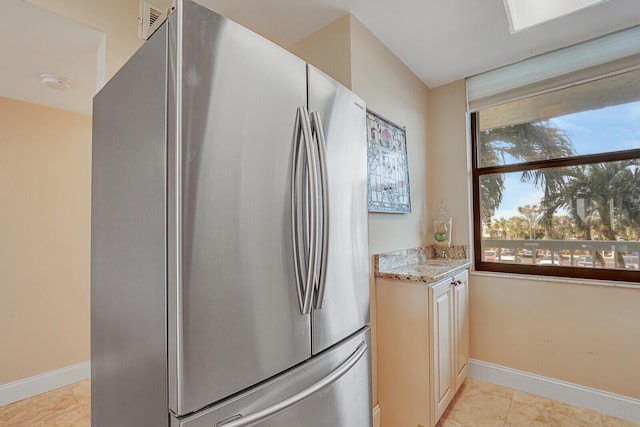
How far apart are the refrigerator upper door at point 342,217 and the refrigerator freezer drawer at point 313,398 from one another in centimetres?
7

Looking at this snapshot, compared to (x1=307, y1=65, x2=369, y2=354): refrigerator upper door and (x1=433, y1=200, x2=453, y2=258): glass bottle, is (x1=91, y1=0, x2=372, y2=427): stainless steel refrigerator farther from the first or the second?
(x1=433, y1=200, x2=453, y2=258): glass bottle

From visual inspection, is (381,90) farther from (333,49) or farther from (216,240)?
(216,240)

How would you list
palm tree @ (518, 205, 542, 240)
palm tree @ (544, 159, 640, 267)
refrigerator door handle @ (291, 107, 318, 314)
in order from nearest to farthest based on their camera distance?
refrigerator door handle @ (291, 107, 318, 314)
palm tree @ (544, 159, 640, 267)
palm tree @ (518, 205, 542, 240)

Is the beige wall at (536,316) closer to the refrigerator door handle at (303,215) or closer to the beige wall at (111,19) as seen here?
the refrigerator door handle at (303,215)

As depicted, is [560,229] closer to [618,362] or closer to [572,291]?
[572,291]

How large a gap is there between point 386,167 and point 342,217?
3.45ft

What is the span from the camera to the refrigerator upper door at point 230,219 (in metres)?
0.69

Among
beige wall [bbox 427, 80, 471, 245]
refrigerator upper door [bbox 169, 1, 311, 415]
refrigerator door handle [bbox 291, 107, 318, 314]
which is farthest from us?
beige wall [bbox 427, 80, 471, 245]

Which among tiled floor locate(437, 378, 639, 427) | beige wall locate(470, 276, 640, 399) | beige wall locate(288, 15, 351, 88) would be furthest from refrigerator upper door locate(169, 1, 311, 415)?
beige wall locate(470, 276, 640, 399)

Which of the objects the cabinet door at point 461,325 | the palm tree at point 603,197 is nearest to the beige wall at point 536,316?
the cabinet door at point 461,325

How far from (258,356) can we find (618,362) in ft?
8.55

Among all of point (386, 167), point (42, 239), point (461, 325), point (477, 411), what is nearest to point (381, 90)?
point (386, 167)

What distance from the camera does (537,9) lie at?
1823mm

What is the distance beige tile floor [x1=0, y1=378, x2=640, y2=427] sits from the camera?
1.92m
